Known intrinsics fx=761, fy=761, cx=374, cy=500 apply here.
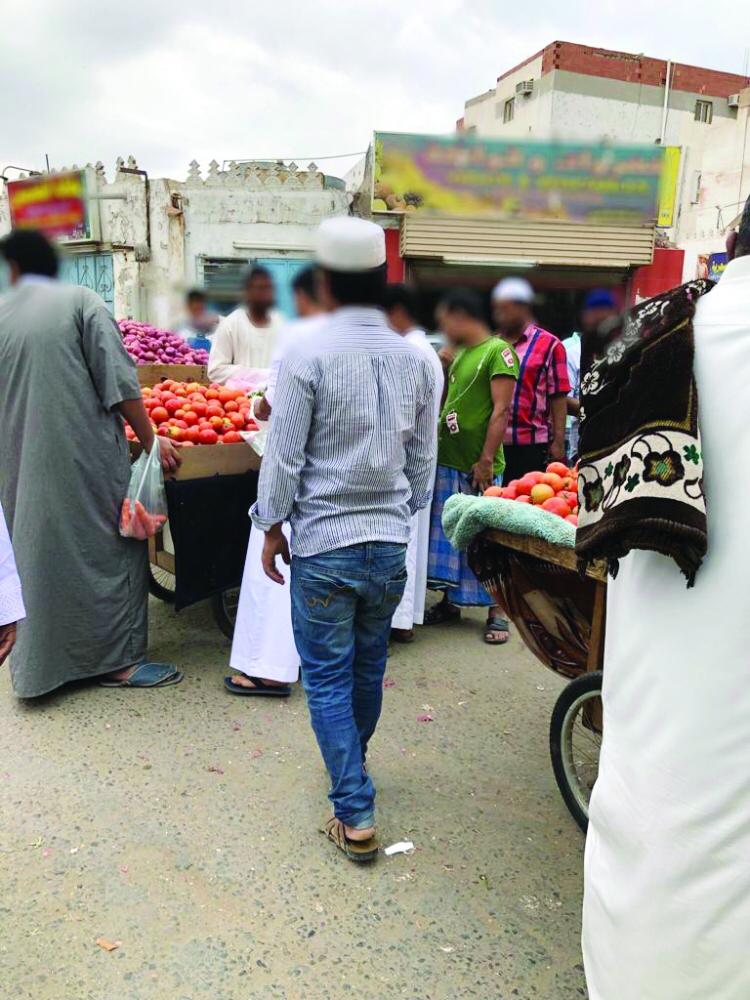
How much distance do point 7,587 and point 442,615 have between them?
3161 mm

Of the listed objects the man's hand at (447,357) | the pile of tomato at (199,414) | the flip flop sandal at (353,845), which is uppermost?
the man's hand at (447,357)

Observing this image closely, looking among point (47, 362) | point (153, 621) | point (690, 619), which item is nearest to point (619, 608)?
point (690, 619)

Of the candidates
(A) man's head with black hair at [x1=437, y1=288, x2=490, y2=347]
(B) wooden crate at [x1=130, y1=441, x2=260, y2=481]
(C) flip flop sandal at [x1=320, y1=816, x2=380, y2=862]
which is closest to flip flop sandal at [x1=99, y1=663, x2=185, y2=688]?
(B) wooden crate at [x1=130, y1=441, x2=260, y2=481]

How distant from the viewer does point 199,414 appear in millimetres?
4113

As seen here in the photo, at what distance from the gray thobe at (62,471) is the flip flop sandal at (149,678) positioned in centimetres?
11

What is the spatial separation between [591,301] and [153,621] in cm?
369

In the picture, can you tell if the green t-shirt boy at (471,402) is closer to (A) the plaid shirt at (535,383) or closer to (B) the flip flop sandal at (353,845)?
(A) the plaid shirt at (535,383)

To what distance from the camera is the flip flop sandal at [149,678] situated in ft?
11.6

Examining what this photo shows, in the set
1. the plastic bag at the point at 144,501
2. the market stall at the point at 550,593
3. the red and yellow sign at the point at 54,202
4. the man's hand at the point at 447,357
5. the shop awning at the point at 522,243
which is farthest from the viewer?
the red and yellow sign at the point at 54,202

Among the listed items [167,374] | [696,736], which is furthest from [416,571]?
Answer: [696,736]

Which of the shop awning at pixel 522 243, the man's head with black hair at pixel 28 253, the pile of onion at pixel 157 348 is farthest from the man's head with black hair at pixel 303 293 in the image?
the shop awning at pixel 522 243

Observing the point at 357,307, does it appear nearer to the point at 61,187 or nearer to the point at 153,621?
the point at 153,621

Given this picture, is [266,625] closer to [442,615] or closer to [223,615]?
[223,615]

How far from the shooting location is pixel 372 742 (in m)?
3.12
